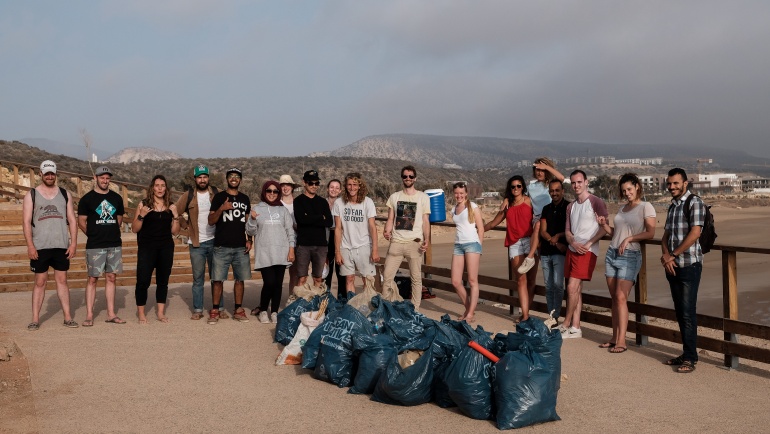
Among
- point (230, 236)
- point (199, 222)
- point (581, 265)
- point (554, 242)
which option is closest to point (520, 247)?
point (554, 242)

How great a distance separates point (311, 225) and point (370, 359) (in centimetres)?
318

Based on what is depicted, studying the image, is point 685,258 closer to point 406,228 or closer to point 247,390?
point 406,228

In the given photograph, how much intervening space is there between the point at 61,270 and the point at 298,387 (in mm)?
3693

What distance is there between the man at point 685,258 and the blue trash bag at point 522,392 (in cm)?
189

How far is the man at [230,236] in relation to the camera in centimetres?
869

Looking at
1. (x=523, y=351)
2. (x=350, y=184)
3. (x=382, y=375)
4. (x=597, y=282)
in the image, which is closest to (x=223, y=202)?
(x=350, y=184)

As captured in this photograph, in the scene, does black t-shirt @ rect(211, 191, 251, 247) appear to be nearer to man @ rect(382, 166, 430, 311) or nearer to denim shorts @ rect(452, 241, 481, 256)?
man @ rect(382, 166, 430, 311)

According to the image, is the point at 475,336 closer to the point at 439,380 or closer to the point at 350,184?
the point at 439,380

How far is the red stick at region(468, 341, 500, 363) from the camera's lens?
5.29 metres

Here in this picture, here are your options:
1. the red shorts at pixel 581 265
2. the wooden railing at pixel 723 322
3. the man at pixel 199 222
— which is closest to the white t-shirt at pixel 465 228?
the red shorts at pixel 581 265

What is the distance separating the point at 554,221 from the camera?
7.96m

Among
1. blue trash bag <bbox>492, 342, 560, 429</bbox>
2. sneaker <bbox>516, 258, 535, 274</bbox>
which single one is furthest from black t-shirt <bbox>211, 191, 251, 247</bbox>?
blue trash bag <bbox>492, 342, 560, 429</bbox>

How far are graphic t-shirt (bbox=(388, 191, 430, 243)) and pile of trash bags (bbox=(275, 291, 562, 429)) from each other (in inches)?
77.0

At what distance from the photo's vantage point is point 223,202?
8.69 metres
